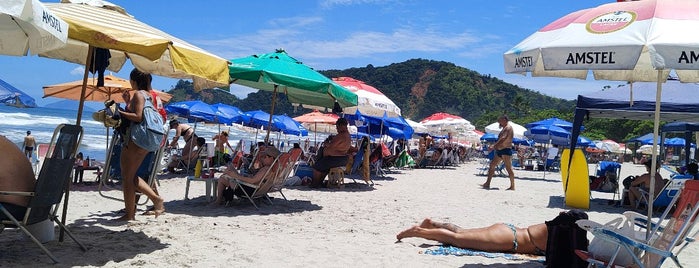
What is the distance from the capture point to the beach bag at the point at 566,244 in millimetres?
4113

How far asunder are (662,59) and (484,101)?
4901 inches

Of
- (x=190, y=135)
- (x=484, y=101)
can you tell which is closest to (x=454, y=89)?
(x=484, y=101)

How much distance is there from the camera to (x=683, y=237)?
11.8 ft

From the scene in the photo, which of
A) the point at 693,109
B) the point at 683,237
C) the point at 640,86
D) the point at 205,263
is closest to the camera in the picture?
the point at 683,237

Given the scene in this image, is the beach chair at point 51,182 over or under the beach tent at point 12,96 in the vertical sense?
under

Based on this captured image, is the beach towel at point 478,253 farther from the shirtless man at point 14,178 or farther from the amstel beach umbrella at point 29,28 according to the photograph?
the amstel beach umbrella at point 29,28

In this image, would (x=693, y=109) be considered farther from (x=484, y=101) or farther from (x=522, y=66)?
(x=484, y=101)

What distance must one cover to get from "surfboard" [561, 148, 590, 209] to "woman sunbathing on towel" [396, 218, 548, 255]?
4315mm

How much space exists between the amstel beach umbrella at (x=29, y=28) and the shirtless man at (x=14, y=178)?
77 centimetres

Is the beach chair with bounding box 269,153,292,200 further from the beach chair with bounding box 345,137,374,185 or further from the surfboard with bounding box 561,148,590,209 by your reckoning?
the surfboard with bounding box 561,148,590,209

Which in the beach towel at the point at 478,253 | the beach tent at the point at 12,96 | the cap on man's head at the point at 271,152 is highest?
the beach tent at the point at 12,96

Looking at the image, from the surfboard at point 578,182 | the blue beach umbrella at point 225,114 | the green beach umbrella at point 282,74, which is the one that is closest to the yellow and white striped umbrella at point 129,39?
the green beach umbrella at point 282,74

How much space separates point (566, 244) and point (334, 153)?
5.88 meters

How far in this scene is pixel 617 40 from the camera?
314 centimetres
